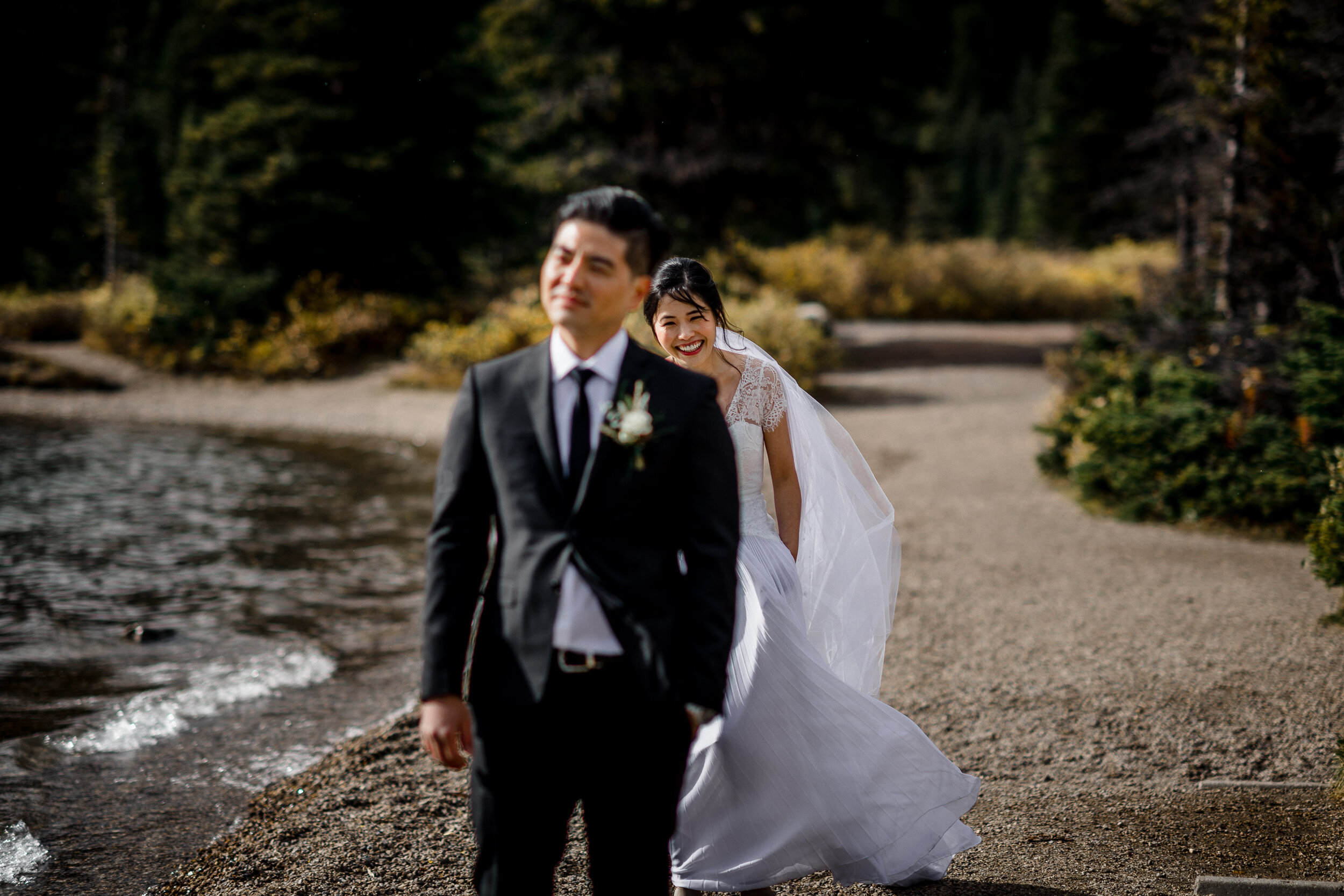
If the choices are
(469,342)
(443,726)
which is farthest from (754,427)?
(469,342)

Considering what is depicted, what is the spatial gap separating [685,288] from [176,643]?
16.5 feet

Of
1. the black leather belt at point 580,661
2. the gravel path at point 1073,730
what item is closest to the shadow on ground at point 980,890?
the gravel path at point 1073,730

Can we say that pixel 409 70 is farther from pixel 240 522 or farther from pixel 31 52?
pixel 31 52

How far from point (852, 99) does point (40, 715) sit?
20.8 meters

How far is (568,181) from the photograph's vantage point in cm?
2019

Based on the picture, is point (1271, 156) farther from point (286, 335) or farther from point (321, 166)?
point (321, 166)

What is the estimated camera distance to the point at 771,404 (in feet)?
10.8

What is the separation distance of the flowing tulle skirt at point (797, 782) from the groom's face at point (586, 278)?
1320 millimetres

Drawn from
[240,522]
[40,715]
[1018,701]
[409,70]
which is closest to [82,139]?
[409,70]

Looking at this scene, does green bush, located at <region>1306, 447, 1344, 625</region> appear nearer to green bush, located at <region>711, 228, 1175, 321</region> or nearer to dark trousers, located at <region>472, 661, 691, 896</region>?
dark trousers, located at <region>472, 661, 691, 896</region>

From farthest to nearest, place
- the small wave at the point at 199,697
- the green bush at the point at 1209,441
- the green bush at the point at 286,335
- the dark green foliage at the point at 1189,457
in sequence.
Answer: the green bush at the point at 286,335
the dark green foliage at the point at 1189,457
the green bush at the point at 1209,441
the small wave at the point at 199,697

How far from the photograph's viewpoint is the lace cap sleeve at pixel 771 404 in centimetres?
327

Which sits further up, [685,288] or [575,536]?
[685,288]

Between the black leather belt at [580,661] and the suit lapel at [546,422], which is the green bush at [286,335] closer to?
the suit lapel at [546,422]
